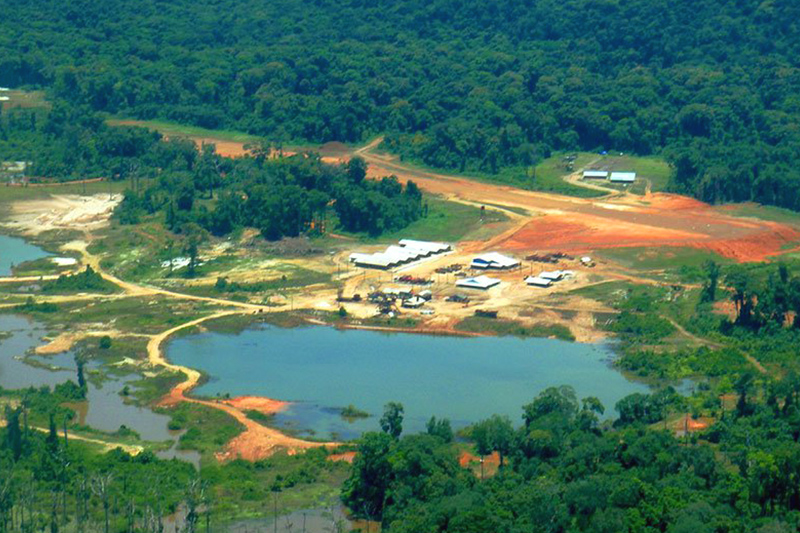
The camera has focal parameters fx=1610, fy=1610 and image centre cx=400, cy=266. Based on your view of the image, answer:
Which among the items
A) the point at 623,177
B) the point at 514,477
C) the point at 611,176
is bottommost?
the point at 611,176

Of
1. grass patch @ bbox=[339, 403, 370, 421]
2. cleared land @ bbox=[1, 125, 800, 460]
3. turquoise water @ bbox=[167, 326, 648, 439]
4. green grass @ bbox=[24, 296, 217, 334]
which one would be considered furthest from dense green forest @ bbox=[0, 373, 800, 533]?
green grass @ bbox=[24, 296, 217, 334]

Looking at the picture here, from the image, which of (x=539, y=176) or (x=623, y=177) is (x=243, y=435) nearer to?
(x=623, y=177)

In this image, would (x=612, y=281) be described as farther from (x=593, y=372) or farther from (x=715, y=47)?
(x=715, y=47)

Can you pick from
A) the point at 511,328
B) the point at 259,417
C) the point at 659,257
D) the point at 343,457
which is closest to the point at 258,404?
the point at 259,417

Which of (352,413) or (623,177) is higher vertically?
(623,177)

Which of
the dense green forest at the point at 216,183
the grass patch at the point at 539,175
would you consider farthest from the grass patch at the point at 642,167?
Answer: the dense green forest at the point at 216,183

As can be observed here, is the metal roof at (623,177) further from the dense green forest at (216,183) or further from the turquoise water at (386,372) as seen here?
the turquoise water at (386,372)

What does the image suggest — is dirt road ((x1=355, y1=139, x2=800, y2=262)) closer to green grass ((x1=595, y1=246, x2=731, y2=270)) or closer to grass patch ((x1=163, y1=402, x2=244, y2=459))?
green grass ((x1=595, y1=246, x2=731, y2=270))
